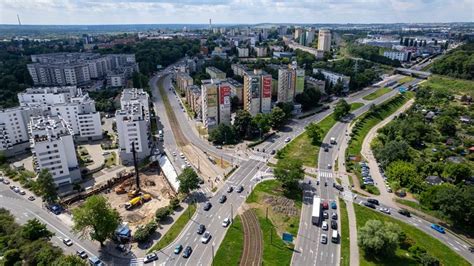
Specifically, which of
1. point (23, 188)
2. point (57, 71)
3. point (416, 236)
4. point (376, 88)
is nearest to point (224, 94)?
point (23, 188)

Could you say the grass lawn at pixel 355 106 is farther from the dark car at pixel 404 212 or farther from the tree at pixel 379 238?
the tree at pixel 379 238

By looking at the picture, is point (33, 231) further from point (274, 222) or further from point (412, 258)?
point (412, 258)

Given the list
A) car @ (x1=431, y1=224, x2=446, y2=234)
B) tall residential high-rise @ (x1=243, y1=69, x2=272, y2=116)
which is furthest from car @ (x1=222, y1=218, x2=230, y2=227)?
tall residential high-rise @ (x1=243, y1=69, x2=272, y2=116)

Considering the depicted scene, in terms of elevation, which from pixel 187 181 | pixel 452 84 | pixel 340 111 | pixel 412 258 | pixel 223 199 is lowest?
pixel 412 258

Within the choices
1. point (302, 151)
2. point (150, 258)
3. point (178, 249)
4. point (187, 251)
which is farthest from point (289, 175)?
point (150, 258)

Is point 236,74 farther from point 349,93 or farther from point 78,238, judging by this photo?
point 78,238

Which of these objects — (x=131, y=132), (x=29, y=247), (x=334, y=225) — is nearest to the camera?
(x=29, y=247)

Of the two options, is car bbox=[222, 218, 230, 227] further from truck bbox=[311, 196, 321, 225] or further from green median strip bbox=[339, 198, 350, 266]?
green median strip bbox=[339, 198, 350, 266]

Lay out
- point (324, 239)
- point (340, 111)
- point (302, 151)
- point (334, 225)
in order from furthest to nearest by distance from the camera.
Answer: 1. point (340, 111)
2. point (302, 151)
3. point (334, 225)
4. point (324, 239)
